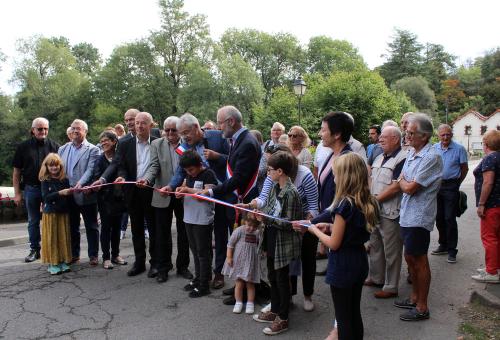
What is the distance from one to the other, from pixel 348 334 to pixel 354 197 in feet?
3.45

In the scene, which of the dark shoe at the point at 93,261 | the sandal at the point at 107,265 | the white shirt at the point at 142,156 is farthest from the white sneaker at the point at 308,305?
the dark shoe at the point at 93,261

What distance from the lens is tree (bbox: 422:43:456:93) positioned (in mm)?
85000

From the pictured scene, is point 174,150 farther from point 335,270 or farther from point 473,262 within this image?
point 473,262

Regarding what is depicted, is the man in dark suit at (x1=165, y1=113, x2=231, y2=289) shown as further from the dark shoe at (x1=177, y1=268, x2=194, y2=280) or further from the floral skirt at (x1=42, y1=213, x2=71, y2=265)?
the floral skirt at (x1=42, y1=213, x2=71, y2=265)

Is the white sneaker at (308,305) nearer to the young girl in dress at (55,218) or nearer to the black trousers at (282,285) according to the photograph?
the black trousers at (282,285)

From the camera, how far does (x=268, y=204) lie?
4180 millimetres

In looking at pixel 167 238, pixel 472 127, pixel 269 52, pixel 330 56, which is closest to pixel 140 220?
pixel 167 238

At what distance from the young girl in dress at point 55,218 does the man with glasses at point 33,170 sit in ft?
2.72

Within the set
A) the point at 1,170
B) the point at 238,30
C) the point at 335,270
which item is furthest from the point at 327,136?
the point at 238,30

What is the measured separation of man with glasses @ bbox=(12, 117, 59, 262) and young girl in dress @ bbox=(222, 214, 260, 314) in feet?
13.1

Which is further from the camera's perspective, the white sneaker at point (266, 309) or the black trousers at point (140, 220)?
the black trousers at point (140, 220)

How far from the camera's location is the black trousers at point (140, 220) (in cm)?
605

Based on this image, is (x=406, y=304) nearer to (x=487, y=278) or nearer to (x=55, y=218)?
(x=487, y=278)

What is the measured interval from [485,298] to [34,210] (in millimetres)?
6676
